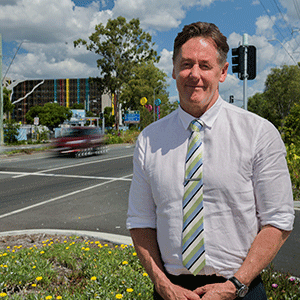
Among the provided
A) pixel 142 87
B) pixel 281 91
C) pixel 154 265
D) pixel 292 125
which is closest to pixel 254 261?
pixel 154 265

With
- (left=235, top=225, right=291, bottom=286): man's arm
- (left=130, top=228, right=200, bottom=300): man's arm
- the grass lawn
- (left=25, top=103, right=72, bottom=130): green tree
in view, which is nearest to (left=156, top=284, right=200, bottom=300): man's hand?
(left=130, top=228, right=200, bottom=300): man's arm

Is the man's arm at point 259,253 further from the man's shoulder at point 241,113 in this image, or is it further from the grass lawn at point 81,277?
the grass lawn at point 81,277

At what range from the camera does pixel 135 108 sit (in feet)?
162

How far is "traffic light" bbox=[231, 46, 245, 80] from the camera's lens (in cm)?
1038

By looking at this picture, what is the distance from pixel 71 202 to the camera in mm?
9055

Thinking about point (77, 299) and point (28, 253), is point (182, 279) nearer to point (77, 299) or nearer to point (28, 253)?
point (77, 299)

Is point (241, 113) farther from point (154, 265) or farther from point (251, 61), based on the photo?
point (251, 61)

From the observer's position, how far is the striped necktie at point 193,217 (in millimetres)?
1556

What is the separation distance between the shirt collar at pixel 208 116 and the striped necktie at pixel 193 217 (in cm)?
14

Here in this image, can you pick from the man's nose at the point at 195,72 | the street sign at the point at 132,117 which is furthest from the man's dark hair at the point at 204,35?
the street sign at the point at 132,117

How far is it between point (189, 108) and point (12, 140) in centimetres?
3500

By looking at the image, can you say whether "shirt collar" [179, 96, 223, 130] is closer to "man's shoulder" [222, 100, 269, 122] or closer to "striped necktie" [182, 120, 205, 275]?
"man's shoulder" [222, 100, 269, 122]

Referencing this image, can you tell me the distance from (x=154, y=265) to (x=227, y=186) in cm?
48

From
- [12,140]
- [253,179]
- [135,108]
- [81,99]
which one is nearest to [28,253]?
Answer: [253,179]
